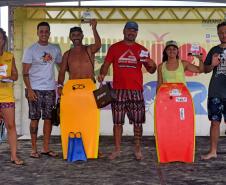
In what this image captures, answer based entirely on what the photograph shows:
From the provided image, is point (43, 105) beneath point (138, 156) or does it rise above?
above

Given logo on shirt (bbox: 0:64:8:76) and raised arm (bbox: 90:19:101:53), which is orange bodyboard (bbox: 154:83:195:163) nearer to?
raised arm (bbox: 90:19:101:53)

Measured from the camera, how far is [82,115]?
520 centimetres

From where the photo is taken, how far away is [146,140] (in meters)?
7.28

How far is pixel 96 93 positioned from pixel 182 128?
1.12m

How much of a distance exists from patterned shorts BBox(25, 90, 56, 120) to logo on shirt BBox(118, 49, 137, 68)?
0.96 m

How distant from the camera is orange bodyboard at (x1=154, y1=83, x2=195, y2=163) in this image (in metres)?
5.01

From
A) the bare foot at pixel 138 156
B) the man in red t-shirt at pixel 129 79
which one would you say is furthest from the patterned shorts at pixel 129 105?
the bare foot at pixel 138 156

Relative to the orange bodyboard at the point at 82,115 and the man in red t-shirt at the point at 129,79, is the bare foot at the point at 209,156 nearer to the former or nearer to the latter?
the man in red t-shirt at the point at 129,79

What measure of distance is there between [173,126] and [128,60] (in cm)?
97

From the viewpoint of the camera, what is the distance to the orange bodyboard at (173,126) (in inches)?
197

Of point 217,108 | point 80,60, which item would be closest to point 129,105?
point 80,60

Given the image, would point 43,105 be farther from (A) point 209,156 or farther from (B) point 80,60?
(A) point 209,156

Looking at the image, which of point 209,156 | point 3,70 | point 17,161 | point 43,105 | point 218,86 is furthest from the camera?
point 43,105

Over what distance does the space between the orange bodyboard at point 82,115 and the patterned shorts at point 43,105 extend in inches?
8.0
